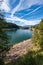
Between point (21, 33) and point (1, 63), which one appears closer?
point (1, 63)

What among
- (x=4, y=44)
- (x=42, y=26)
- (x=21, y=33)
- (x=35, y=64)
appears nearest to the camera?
(x=35, y=64)

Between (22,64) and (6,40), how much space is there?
1217 mm

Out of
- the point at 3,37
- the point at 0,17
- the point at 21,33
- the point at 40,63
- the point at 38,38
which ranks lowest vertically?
the point at 21,33

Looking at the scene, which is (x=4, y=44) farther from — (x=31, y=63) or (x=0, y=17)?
(x=31, y=63)

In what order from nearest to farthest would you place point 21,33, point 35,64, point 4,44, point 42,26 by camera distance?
point 35,64 → point 4,44 → point 42,26 → point 21,33

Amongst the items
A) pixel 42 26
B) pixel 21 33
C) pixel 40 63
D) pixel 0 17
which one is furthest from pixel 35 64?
pixel 21 33

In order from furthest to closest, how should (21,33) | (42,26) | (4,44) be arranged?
(21,33)
(42,26)
(4,44)

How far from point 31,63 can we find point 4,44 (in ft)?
4.35

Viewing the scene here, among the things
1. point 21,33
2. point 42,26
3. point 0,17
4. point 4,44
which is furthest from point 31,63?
point 21,33

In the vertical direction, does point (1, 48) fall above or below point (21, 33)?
above

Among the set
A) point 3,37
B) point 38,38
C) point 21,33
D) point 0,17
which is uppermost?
point 0,17

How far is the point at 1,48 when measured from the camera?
286 inches

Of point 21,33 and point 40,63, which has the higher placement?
point 40,63

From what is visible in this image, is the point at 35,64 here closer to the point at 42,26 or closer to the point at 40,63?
the point at 40,63
